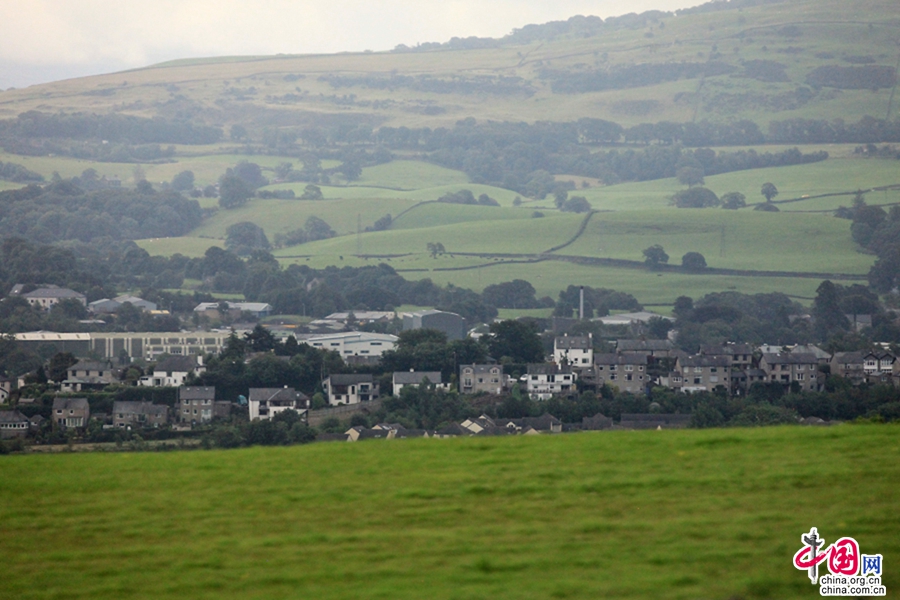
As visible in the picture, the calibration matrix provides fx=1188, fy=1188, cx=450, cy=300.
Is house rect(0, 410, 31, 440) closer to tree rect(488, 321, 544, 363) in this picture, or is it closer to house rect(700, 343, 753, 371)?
tree rect(488, 321, 544, 363)

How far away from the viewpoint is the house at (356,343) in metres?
54.7

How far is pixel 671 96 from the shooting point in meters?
178

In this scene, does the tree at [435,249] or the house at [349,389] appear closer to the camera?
the house at [349,389]

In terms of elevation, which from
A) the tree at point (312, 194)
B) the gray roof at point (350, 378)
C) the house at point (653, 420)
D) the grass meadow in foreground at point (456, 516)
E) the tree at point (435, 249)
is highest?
the tree at point (312, 194)

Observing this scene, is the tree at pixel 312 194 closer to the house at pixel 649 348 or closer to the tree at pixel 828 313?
the tree at pixel 828 313

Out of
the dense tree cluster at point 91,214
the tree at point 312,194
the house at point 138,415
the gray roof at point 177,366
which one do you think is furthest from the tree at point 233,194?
A: the house at point 138,415

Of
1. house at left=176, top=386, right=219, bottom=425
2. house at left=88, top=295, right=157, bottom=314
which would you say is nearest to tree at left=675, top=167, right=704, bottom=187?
house at left=88, top=295, right=157, bottom=314

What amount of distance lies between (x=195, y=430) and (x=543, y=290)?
42.8 metres

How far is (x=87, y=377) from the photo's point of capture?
40281 mm

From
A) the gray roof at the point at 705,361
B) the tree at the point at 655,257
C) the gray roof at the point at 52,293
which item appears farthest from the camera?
the tree at the point at 655,257

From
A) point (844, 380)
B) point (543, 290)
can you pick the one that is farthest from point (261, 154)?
point (844, 380)

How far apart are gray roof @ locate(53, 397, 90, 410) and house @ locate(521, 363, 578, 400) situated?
46.4 ft

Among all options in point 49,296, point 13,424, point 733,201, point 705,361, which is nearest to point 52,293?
point 49,296

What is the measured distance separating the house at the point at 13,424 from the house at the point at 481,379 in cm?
1354
